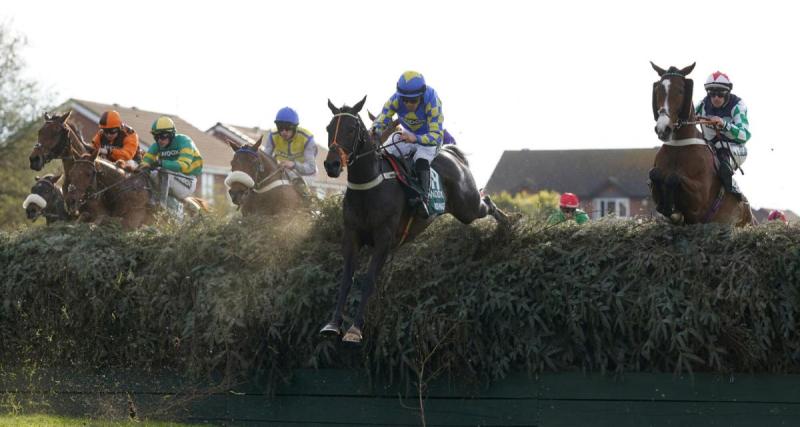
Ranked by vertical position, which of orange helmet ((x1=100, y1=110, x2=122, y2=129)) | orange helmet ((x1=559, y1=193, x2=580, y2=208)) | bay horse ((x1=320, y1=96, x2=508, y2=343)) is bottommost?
bay horse ((x1=320, y1=96, x2=508, y2=343))

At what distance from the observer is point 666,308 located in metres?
9.33

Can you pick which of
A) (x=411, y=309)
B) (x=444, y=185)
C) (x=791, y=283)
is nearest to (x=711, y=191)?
(x=791, y=283)

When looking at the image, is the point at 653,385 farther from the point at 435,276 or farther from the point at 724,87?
the point at 724,87

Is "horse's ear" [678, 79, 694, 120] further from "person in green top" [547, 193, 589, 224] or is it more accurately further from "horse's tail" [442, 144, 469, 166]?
"horse's tail" [442, 144, 469, 166]

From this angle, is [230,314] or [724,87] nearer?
[230,314]

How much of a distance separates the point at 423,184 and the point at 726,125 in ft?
11.0

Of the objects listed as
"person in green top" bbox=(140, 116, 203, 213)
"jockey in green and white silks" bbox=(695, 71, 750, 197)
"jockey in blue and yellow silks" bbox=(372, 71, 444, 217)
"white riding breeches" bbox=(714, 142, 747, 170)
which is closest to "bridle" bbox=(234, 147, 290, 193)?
"person in green top" bbox=(140, 116, 203, 213)

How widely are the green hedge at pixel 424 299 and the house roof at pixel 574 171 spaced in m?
48.9

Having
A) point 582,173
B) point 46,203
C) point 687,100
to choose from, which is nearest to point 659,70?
point 687,100

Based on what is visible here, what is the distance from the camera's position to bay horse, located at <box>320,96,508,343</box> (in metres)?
9.66

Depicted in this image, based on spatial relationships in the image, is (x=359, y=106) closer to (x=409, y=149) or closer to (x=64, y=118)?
(x=409, y=149)

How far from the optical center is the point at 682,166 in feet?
35.8

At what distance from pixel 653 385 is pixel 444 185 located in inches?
117

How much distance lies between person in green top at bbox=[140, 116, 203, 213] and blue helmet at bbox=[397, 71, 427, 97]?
4.83 metres
